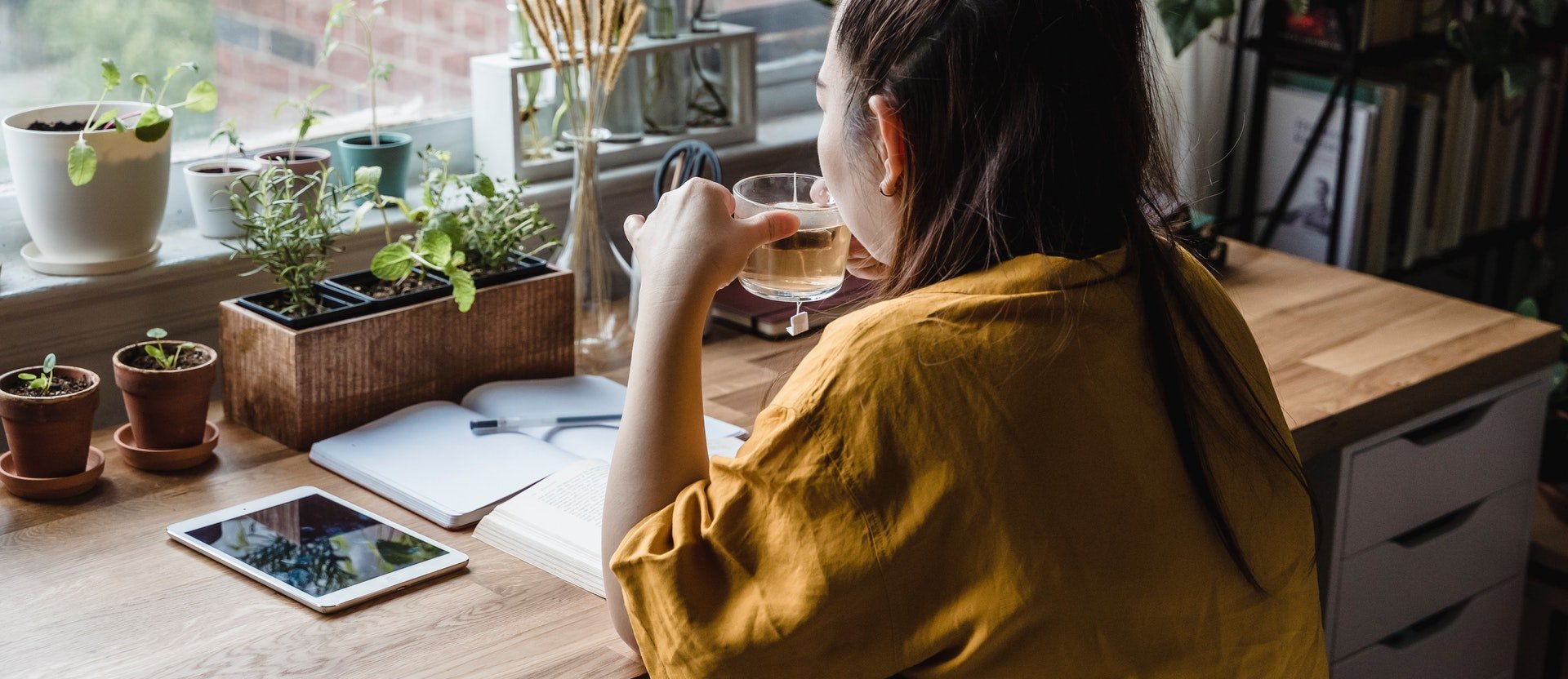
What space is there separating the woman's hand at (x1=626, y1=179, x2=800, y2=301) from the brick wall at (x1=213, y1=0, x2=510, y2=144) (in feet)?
2.85

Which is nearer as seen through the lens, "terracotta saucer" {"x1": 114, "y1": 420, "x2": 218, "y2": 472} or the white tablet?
the white tablet

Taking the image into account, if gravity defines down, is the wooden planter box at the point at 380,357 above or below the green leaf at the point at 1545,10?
below

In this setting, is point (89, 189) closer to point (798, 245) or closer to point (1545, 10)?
point (798, 245)

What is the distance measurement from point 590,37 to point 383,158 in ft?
0.96

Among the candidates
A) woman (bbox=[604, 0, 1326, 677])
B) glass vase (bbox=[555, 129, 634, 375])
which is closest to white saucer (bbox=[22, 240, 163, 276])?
glass vase (bbox=[555, 129, 634, 375])

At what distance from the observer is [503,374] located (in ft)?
5.03

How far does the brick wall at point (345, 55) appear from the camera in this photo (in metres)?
1.71

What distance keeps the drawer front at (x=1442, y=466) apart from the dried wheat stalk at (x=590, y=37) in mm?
959

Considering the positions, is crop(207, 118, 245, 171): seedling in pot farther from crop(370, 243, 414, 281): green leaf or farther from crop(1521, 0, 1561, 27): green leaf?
crop(1521, 0, 1561, 27): green leaf

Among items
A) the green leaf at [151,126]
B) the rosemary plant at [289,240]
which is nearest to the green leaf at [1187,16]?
the rosemary plant at [289,240]

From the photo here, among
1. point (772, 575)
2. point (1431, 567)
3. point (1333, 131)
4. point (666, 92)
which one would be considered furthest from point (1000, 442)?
point (1333, 131)

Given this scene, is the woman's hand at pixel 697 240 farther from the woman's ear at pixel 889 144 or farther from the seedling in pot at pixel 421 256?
the seedling in pot at pixel 421 256

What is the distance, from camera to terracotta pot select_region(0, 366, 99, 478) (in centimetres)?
122

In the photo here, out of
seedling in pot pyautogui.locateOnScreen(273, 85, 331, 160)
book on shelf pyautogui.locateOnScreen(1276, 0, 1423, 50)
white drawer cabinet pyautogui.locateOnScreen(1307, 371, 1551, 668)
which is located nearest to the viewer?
seedling in pot pyautogui.locateOnScreen(273, 85, 331, 160)
